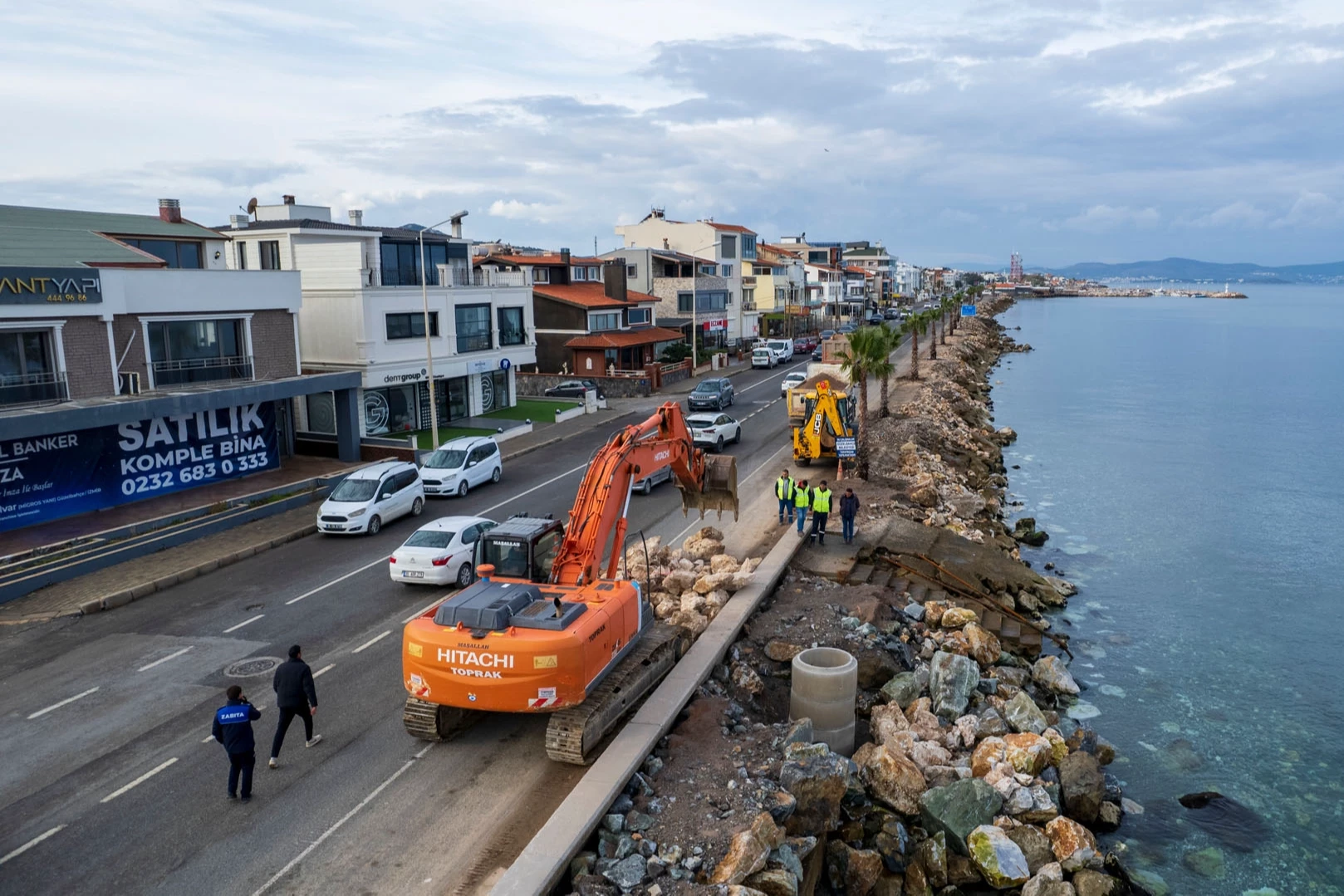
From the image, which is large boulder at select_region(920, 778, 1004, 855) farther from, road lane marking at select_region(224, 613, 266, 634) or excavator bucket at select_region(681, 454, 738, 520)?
road lane marking at select_region(224, 613, 266, 634)

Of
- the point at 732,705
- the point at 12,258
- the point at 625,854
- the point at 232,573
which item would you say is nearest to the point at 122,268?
the point at 12,258

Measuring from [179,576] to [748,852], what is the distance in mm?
18030

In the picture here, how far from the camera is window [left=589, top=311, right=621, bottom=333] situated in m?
62.3

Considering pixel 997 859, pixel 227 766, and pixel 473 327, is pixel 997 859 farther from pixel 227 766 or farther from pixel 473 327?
pixel 473 327

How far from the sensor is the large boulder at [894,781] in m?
15.1

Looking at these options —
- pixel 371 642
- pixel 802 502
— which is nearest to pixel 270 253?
pixel 802 502

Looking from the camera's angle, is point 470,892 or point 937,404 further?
point 937,404

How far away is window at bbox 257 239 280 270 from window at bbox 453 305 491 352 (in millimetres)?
7975

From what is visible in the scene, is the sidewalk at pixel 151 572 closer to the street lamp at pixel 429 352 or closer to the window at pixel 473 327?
the street lamp at pixel 429 352

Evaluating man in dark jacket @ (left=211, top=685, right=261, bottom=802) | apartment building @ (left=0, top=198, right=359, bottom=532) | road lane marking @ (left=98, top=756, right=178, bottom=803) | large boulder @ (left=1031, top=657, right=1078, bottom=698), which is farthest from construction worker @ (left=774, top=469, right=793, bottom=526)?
apartment building @ (left=0, top=198, right=359, bottom=532)

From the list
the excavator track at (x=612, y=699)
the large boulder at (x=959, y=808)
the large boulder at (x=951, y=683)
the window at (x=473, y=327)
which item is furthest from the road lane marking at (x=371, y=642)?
the window at (x=473, y=327)

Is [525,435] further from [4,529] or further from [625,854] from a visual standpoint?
[625,854]

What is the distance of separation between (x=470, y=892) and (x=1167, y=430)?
62.4 m

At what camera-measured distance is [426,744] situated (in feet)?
48.5
